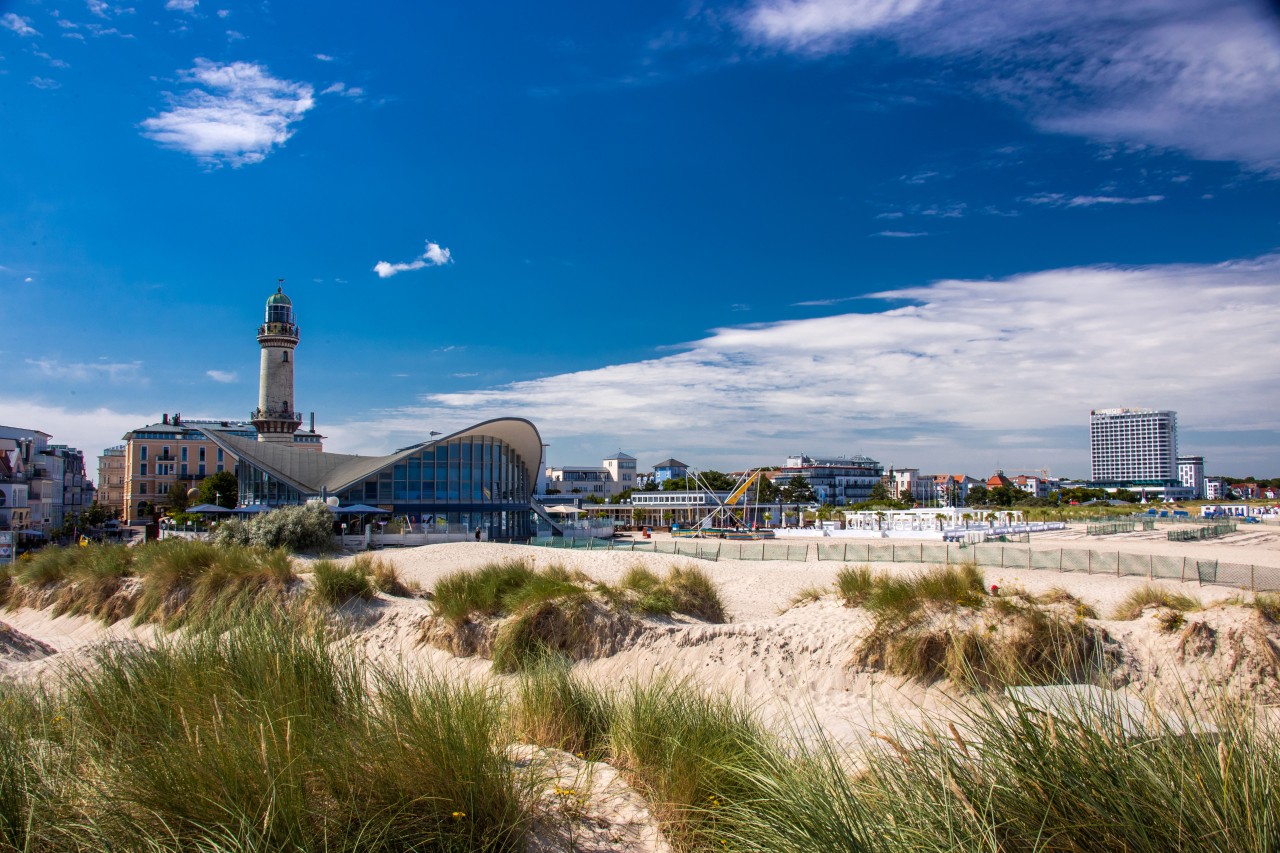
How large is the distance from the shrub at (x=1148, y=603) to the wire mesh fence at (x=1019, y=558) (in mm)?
4108

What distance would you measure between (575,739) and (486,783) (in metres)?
2.36

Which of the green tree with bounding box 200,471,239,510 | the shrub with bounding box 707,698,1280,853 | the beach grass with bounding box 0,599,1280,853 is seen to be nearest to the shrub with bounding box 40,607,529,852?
the beach grass with bounding box 0,599,1280,853

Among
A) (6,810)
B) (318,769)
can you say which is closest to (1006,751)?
(318,769)

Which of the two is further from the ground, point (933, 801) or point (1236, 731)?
point (1236, 731)

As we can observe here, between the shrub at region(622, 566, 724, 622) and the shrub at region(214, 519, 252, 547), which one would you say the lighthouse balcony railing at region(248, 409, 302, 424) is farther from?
the shrub at region(622, 566, 724, 622)

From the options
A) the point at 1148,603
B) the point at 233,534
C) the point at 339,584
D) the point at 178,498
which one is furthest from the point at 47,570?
the point at 178,498

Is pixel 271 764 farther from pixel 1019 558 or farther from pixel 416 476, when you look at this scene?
pixel 416 476

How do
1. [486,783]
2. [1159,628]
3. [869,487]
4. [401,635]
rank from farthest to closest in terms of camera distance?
[869,487]
[401,635]
[1159,628]
[486,783]

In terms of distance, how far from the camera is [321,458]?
146 ft

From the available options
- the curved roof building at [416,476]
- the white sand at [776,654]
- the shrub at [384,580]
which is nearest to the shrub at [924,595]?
the white sand at [776,654]

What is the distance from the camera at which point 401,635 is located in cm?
1252

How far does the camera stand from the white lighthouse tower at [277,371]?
6075 centimetres

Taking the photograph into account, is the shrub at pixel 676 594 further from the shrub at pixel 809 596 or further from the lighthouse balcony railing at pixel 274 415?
the lighthouse balcony railing at pixel 274 415

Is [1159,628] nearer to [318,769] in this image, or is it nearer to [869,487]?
[318,769]
